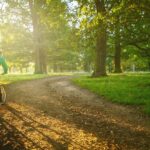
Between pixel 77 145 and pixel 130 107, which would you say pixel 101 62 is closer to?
pixel 130 107

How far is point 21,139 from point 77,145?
1.48m

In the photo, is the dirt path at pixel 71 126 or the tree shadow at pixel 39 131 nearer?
the tree shadow at pixel 39 131

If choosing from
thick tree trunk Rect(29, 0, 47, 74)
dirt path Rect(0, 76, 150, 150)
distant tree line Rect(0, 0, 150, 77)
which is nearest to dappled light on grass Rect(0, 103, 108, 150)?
dirt path Rect(0, 76, 150, 150)

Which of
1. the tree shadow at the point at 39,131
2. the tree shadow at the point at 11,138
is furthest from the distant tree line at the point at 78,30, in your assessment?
the tree shadow at the point at 11,138

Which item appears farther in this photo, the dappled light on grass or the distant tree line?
the distant tree line

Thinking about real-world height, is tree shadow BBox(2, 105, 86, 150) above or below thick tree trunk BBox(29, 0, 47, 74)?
below

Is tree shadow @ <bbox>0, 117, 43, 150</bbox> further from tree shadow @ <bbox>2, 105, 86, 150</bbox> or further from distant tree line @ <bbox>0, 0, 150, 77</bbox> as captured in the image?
distant tree line @ <bbox>0, 0, 150, 77</bbox>

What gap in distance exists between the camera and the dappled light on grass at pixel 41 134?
6.93 metres

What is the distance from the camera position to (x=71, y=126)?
8742 mm

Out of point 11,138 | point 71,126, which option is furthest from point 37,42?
point 11,138

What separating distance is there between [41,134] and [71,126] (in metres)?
1.19

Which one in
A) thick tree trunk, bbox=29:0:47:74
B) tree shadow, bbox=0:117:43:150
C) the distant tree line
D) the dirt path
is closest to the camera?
tree shadow, bbox=0:117:43:150

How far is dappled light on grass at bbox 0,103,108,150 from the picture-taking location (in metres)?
6.93

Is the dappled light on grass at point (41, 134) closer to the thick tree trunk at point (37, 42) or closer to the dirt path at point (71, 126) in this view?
the dirt path at point (71, 126)
